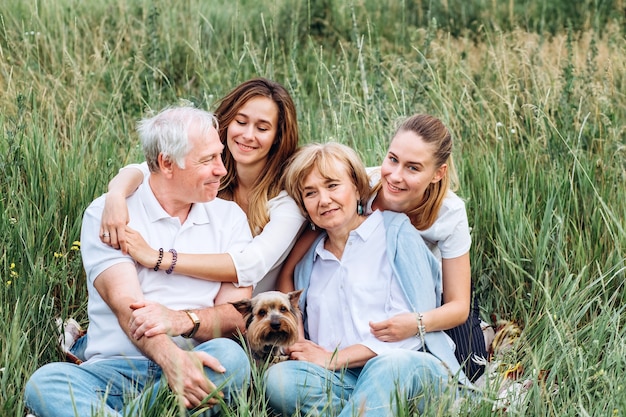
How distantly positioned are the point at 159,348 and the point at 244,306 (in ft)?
1.63

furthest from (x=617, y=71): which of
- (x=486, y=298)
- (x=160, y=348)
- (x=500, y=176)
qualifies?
(x=160, y=348)

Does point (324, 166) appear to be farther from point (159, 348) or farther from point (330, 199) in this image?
point (159, 348)

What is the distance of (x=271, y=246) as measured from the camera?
165 inches

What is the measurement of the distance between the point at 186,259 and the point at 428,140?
1335 millimetres

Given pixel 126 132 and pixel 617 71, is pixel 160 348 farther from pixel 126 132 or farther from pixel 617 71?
pixel 617 71

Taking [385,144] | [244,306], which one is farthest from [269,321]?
[385,144]

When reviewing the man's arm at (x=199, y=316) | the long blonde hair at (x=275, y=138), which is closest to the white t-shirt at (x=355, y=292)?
the man's arm at (x=199, y=316)

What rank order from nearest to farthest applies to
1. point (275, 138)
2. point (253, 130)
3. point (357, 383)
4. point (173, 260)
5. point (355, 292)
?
point (357, 383) → point (173, 260) → point (355, 292) → point (253, 130) → point (275, 138)

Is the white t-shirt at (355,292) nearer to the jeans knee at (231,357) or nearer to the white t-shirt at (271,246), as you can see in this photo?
the white t-shirt at (271,246)

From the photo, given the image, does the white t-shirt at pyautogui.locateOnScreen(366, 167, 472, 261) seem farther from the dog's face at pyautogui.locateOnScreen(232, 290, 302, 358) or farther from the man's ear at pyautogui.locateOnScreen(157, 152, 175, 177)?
the man's ear at pyautogui.locateOnScreen(157, 152, 175, 177)

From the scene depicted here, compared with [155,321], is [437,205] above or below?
above

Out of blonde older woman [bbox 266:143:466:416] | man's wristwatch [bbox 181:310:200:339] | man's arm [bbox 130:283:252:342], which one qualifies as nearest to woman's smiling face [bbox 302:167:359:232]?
blonde older woman [bbox 266:143:466:416]

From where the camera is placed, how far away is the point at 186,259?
3.93m

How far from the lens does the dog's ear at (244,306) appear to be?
397 cm
